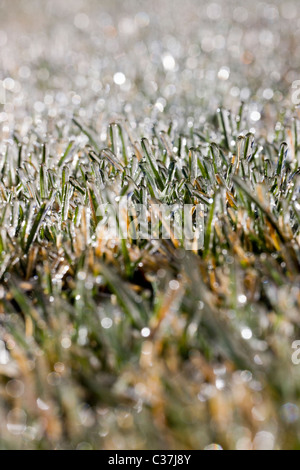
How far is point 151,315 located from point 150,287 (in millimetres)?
189

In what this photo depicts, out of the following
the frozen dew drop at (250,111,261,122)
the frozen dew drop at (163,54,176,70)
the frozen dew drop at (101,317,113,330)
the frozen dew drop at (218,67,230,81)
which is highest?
the frozen dew drop at (163,54,176,70)

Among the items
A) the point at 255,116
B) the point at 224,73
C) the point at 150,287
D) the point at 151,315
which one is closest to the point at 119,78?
the point at 224,73

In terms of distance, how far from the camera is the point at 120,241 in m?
1.43

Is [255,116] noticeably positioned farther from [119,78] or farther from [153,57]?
[153,57]

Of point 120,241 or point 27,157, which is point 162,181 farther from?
point 27,157

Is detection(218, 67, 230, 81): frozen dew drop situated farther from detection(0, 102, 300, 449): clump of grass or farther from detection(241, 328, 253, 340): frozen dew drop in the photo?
detection(241, 328, 253, 340): frozen dew drop

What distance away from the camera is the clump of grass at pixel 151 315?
1.00m

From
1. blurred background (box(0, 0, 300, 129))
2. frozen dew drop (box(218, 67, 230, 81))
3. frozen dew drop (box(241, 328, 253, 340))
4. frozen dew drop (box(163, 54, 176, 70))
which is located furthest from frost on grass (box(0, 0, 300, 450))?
frozen dew drop (box(163, 54, 176, 70))

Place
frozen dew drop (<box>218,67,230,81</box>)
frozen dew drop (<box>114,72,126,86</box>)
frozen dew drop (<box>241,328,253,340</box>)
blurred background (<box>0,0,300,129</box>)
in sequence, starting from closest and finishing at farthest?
frozen dew drop (<box>241,328,253,340</box>), blurred background (<box>0,0,300,129</box>), frozen dew drop (<box>218,67,230,81</box>), frozen dew drop (<box>114,72,126,86</box>)

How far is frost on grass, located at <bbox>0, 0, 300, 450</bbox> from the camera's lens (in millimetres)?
Result: 1012

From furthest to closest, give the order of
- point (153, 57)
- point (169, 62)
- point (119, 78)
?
point (153, 57), point (169, 62), point (119, 78)

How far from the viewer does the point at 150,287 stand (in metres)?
1.42

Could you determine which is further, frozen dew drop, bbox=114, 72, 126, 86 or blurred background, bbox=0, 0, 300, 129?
frozen dew drop, bbox=114, 72, 126, 86
